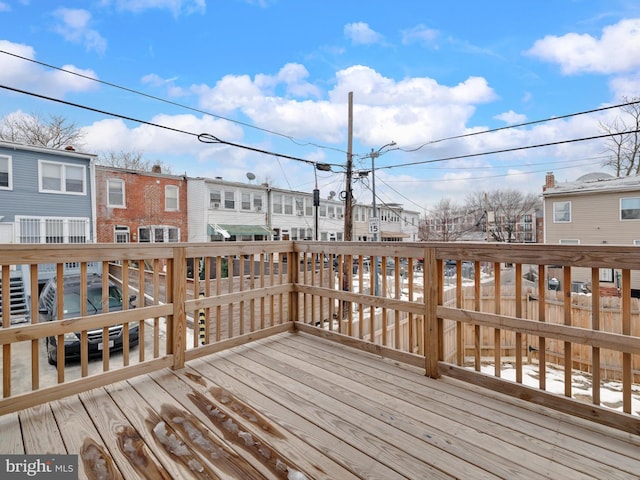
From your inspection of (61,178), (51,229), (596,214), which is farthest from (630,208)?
(51,229)

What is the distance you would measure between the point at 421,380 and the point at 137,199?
15527mm

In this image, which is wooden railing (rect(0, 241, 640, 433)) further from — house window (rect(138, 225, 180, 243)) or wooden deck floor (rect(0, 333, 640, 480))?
house window (rect(138, 225, 180, 243))

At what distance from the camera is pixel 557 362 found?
708 cm

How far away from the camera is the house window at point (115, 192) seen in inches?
553

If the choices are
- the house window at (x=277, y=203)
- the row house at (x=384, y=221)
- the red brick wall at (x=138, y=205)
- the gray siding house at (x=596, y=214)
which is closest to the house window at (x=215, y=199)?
the red brick wall at (x=138, y=205)

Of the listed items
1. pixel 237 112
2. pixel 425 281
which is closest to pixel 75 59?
pixel 237 112

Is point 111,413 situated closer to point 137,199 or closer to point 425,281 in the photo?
point 425,281

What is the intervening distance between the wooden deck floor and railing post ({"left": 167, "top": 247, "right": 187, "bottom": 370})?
16 centimetres

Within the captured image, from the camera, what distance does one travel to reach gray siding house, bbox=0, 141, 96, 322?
1116 centimetres

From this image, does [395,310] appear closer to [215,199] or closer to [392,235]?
[215,199]

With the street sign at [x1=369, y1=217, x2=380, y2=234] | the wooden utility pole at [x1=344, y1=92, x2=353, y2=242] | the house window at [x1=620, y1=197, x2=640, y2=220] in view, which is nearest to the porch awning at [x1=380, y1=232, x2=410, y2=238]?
the house window at [x1=620, y1=197, x2=640, y2=220]

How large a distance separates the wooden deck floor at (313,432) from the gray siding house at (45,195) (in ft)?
37.0

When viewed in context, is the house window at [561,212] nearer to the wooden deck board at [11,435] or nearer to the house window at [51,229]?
the wooden deck board at [11,435]

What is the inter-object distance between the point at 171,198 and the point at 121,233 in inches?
107
